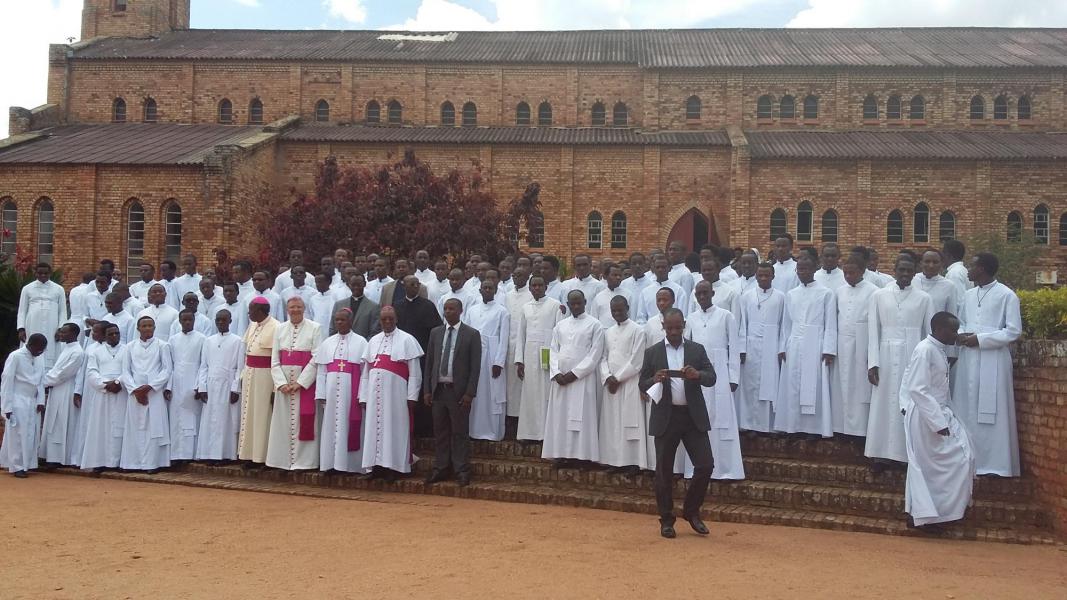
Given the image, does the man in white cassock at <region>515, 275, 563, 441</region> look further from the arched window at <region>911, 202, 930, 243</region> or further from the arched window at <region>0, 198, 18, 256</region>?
the arched window at <region>0, 198, 18, 256</region>

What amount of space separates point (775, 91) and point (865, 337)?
22.7 m

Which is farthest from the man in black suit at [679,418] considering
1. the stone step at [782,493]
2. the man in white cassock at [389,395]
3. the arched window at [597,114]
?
the arched window at [597,114]

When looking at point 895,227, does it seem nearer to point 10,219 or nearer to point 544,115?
point 544,115

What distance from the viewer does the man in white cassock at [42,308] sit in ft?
42.0

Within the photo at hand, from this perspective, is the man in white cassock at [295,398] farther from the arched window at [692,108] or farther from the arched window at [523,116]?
the arched window at [692,108]

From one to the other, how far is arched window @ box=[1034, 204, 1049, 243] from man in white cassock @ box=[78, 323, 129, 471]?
26462 mm

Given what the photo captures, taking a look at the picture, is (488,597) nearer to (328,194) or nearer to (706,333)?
(706,333)

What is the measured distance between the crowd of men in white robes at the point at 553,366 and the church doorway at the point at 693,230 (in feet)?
54.4

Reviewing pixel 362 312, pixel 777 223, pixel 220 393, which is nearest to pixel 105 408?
pixel 220 393

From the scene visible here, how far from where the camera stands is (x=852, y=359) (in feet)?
31.0

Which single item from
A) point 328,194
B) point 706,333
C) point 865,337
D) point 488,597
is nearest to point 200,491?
point 488,597

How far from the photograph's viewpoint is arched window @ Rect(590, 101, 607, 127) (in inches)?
1235

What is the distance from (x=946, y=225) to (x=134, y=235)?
25.5 metres

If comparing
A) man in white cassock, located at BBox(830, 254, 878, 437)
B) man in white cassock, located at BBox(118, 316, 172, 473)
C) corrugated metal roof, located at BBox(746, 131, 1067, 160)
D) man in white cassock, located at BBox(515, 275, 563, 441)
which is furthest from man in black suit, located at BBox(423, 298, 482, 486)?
corrugated metal roof, located at BBox(746, 131, 1067, 160)
